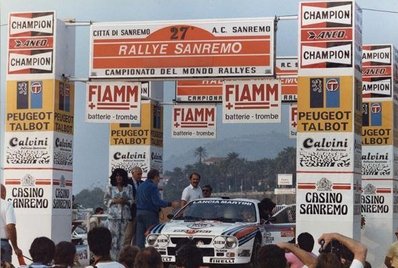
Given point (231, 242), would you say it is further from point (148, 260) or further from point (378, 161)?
point (148, 260)

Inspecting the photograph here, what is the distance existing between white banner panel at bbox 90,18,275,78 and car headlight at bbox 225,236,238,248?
371 centimetres

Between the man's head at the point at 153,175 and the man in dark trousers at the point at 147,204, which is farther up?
the man's head at the point at 153,175

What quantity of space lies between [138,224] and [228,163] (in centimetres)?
7262

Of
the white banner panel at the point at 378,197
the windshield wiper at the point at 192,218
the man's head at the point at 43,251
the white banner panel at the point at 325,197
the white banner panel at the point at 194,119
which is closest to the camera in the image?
the man's head at the point at 43,251

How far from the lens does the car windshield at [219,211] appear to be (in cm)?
2006

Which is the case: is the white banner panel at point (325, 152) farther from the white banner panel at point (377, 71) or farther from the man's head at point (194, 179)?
the white banner panel at point (377, 71)

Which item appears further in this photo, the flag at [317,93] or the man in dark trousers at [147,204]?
the man in dark trousers at [147,204]

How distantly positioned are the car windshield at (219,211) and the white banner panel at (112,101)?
3.53 meters

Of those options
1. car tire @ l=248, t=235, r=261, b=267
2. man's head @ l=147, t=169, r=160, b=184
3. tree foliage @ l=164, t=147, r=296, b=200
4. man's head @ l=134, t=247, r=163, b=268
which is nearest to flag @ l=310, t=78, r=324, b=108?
car tire @ l=248, t=235, r=261, b=267

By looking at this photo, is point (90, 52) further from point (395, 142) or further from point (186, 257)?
point (186, 257)

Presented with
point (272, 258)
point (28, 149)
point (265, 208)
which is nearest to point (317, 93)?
point (265, 208)

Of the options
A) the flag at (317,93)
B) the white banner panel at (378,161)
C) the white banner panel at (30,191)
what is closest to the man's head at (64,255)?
the flag at (317,93)

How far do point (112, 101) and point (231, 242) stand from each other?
18.6 ft

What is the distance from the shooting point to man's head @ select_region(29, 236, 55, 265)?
9.66 metres
